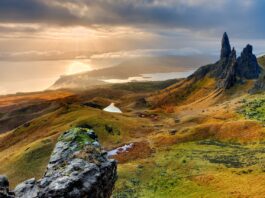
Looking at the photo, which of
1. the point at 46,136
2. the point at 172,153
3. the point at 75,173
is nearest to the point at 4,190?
the point at 75,173

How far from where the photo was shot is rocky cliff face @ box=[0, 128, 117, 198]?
2538 cm

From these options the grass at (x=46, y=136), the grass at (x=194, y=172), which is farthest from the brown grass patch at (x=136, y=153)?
the grass at (x=46, y=136)

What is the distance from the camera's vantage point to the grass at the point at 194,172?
6300 centimetres

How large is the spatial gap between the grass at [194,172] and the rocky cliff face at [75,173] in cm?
3420

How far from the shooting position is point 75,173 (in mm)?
26281

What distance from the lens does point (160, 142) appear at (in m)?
113

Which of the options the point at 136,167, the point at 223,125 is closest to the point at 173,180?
the point at 136,167

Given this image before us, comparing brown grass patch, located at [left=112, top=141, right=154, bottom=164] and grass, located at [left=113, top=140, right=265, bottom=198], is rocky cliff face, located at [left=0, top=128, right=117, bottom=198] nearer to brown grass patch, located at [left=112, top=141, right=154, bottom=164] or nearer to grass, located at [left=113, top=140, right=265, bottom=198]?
grass, located at [left=113, top=140, right=265, bottom=198]

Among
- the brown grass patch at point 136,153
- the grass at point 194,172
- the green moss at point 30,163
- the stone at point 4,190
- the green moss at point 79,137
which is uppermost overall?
the green moss at point 79,137

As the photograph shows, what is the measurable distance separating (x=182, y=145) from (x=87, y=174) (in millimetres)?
81836

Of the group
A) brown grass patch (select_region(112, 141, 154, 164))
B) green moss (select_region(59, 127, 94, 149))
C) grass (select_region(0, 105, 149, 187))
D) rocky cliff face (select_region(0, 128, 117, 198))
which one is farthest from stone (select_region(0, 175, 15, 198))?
brown grass patch (select_region(112, 141, 154, 164))

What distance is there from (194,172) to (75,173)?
51.9 m

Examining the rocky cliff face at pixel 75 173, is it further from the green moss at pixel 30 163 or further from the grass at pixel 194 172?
the green moss at pixel 30 163

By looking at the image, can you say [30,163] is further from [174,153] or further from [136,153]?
[174,153]
